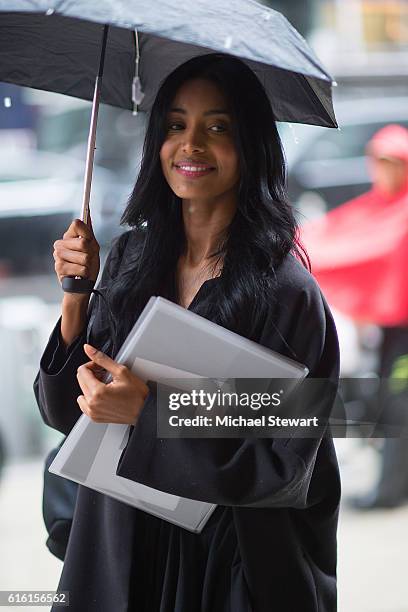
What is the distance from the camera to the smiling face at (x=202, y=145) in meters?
1.96

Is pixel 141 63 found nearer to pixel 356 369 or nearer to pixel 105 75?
pixel 105 75

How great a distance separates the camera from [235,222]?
2012 millimetres

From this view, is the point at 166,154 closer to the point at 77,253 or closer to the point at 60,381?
the point at 77,253

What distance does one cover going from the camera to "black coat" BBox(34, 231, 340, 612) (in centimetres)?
181

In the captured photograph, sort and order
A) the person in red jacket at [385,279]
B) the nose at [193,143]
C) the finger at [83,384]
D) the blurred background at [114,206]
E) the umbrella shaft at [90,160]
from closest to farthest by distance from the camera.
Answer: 1. the finger at [83,384]
2. the nose at [193,143]
3. the umbrella shaft at [90,160]
4. the blurred background at [114,206]
5. the person in red jacket at [385,279]

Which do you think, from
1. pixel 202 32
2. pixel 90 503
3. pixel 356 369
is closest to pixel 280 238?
pixel 202 32

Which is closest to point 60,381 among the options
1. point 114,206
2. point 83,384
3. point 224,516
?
point 83,384

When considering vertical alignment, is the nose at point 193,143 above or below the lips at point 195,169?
above

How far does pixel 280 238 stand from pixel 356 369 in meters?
3.65

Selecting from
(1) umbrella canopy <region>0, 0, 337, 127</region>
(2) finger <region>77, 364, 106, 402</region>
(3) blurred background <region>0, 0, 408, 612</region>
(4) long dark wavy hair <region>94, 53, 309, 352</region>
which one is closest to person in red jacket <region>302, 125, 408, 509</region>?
(3) blurred background <region>0, 0, 408, 612</region>

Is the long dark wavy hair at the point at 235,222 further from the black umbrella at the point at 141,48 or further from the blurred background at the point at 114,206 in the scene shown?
the blurred background at the point at 114,206

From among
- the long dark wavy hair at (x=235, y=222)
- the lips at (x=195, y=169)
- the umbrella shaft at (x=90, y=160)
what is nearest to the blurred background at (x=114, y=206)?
the umbrella shaft at (x=90, y=160)

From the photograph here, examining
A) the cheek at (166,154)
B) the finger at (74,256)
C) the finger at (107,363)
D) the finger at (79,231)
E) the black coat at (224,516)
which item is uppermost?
the cheek at (166,154)

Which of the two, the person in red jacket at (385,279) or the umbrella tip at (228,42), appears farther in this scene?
the person in red jacket at (385,279)
